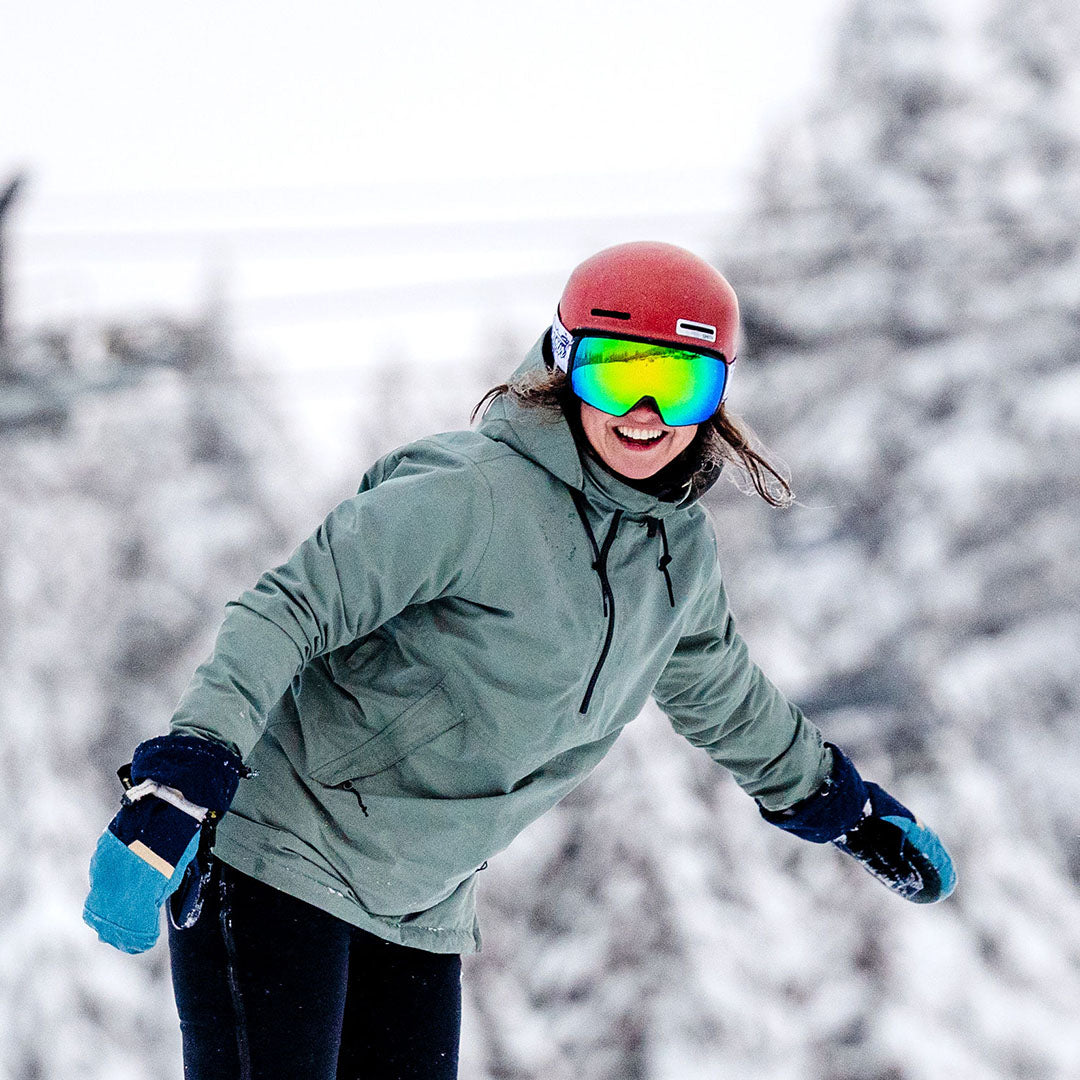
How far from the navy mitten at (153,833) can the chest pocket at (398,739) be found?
0.23 meters

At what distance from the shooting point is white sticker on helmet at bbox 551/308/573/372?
66.2 inches

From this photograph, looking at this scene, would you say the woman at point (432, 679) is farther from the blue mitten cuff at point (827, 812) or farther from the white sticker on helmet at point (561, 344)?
the blue mitten cuff at point (827, 812)

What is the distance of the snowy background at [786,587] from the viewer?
7297 millimetres

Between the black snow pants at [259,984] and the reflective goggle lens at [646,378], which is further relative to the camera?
the reflective goggle lens at [646,378]

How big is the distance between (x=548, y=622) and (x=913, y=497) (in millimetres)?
7998

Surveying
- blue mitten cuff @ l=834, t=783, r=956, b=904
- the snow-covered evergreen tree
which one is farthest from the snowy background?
blue mitten cuff @ l=834, t=783, r=956, b=904

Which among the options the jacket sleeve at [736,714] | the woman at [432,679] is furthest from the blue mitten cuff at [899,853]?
the woman at [432,679]

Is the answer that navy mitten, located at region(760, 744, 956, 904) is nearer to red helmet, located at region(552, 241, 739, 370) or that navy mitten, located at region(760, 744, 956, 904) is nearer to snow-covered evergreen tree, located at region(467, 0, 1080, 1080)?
red helmet, located at region(552, 241, 739, 370)

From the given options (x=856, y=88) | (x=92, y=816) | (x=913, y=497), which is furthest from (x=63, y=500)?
(x=856, y=88)

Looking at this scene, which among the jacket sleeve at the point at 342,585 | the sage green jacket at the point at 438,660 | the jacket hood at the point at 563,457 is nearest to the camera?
the jacket sleeve at the point at 342,585

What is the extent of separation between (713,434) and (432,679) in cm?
47

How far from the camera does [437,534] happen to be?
147 cm

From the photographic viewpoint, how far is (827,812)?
203 centimetres

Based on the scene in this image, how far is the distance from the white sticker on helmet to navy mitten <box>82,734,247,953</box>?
2.12 ft
